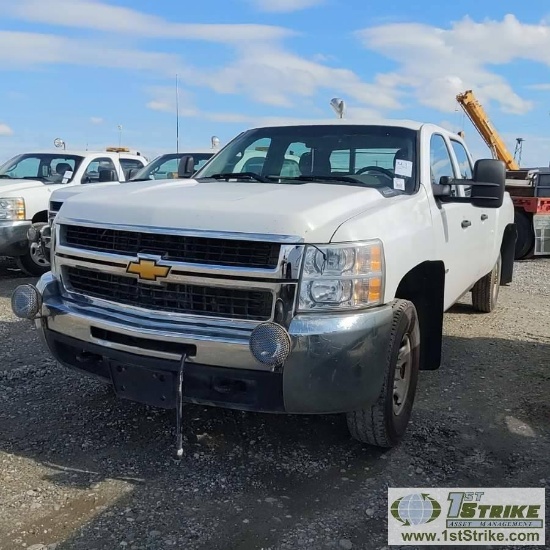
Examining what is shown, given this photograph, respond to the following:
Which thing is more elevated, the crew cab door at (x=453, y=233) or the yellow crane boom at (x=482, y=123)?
the yellow crane boom at (x=482, y=123)

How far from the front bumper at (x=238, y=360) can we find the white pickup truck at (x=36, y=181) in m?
4.73

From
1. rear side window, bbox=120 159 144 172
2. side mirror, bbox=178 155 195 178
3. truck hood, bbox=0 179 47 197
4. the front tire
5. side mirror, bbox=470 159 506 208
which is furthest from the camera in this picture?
rear side window, bbox=120 159 144 172

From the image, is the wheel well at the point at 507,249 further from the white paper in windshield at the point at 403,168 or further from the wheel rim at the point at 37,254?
the wheel rim at the point at 37,254

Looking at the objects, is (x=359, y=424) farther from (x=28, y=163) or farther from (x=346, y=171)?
(x=28, y=163)

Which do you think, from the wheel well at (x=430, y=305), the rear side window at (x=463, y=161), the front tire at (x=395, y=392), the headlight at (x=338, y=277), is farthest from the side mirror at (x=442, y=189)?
the headlight at (x=338, y=277)

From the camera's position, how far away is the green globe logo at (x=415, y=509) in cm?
292

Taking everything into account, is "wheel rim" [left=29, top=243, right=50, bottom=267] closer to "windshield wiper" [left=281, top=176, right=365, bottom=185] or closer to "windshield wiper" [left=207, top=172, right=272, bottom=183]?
"windshield wiper" [left=207, top=172, right=272, bottom=183]

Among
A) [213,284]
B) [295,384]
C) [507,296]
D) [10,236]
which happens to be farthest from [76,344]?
[507,296]

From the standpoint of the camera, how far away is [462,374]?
196 inches

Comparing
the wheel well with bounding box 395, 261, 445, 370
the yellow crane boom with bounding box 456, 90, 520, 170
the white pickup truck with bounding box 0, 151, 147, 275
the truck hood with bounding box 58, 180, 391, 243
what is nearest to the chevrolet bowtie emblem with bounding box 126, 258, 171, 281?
the truck hood with bounding box 58, 180, 391, 243

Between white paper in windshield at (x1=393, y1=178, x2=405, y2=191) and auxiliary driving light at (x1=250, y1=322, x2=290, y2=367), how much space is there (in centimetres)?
169

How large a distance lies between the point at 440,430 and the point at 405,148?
1.89 metres

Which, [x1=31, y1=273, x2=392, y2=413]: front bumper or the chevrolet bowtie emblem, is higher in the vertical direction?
the chevrolet bowtie emblem

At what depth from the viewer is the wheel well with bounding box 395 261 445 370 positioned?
3.93m
